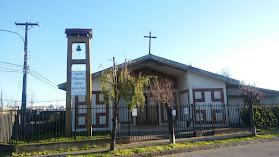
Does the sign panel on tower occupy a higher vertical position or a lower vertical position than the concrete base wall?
higher

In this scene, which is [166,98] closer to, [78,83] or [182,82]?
[78,83]

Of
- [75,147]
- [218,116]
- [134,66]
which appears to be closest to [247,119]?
[218,116]

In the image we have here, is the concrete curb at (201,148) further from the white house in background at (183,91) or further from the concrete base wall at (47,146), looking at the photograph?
the white house in background at (183,91)

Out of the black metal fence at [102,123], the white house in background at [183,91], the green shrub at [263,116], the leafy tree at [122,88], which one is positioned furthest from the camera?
the white house in background at [183,91]

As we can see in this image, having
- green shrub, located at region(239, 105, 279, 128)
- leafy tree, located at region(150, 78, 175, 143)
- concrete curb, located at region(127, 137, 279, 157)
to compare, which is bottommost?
concrete curb, located at region(127, 137, 279, 157)

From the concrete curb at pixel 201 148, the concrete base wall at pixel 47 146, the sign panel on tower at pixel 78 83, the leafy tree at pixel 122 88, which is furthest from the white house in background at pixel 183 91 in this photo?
the leafy tree at pixel 122 88

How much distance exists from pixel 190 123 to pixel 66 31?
10.9 m

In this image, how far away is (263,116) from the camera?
1384cm

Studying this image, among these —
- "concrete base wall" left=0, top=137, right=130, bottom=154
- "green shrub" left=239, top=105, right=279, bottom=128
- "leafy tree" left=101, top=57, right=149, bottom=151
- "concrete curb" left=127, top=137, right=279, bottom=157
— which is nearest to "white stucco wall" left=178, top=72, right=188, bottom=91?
"green shrub" left=239, top=105, right=279, bottom=128

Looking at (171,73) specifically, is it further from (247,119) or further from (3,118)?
(3,118)

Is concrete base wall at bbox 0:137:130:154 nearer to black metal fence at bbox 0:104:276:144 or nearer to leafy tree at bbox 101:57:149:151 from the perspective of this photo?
black metal fence at bbox 0:104:276:144

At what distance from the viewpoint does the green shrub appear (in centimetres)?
1364

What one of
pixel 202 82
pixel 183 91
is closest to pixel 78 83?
pixel 183 91

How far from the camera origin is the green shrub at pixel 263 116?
537 inches
